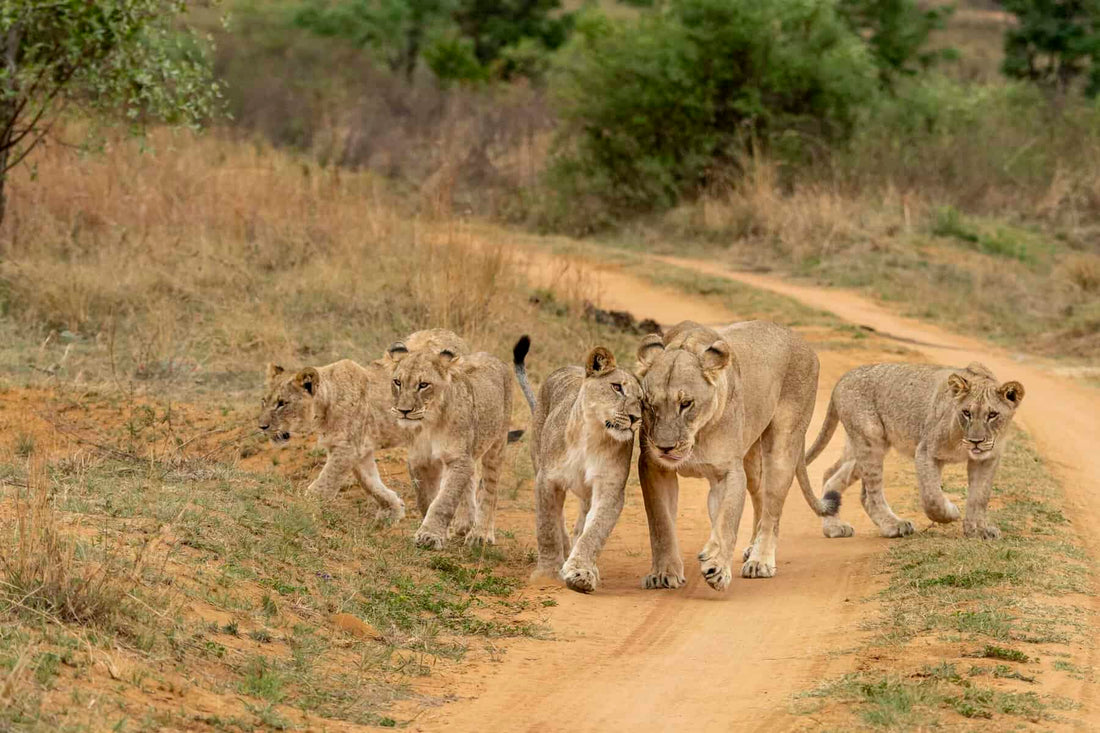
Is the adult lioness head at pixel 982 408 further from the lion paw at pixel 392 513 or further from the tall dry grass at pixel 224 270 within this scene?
the tall dry grass at pixel 224 270

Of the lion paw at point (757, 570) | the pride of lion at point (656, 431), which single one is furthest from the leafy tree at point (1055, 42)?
the lion paw at point (757, 570)

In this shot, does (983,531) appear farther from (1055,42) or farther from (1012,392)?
(1055,42)

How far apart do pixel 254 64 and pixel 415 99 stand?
14.4ft

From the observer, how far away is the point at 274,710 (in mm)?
4934

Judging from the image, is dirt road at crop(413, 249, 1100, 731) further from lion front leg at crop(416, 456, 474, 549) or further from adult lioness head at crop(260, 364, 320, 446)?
adult lioness head at crop(260, 364, 320, 446)

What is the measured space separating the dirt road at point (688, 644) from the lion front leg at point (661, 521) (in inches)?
3.2

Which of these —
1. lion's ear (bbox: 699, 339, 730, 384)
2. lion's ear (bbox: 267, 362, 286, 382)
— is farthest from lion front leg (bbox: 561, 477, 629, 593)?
lion's ear (bbox: 267, 362, 286, 382)

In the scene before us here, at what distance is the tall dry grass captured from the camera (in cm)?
1230

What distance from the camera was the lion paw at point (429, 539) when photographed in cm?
765

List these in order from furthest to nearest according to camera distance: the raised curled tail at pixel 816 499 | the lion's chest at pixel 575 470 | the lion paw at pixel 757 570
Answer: the raised curled tail at pixel 816 499 → the lion paw at pixel 757 570 → the lion's chest at pixel 575 470

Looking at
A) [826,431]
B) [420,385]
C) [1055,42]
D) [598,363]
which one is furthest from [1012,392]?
[1055,42]

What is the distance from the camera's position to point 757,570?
25.0 ft

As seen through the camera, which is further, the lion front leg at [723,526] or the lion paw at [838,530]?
the lion paw at [838,530]

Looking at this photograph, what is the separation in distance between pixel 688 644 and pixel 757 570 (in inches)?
55.5
